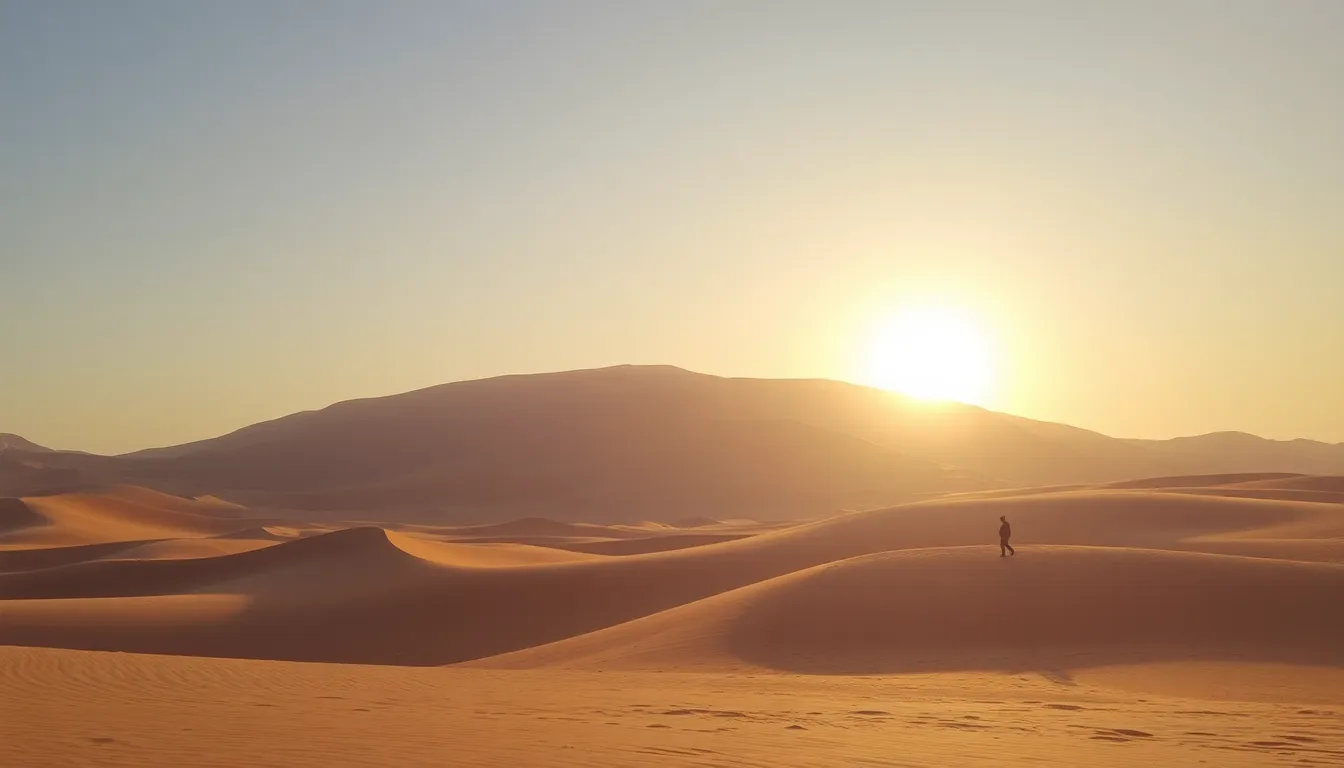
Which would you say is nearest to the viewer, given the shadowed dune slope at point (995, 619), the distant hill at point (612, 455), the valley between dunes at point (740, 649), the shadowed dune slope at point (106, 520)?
the valley between dunes at point (740, 649)

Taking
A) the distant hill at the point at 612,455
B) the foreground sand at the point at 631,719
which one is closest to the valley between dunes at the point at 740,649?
the foreground sand at the point at 631,719

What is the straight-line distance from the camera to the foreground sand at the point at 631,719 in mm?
8305

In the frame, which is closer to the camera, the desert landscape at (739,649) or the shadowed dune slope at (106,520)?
the desert landscape at (739,649)

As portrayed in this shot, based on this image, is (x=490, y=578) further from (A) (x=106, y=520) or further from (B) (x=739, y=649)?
(A) (x=106, y=520)

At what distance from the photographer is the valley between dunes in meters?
8.92

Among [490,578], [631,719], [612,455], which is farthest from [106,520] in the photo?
[612,455]

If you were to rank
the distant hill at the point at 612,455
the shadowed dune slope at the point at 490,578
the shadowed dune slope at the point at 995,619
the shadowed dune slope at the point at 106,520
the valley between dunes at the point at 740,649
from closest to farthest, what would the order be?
the valley between dunes at the point at 740,649, the shadowed dune slope at the point at 995,619, the shadowed dune slope at the point at 490,578, the shadowed dune slope at the point at 106,520, the distant hill at the point at 612,455

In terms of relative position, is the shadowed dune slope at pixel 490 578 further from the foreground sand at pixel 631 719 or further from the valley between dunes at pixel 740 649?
the foreground sand at pixel 631 719

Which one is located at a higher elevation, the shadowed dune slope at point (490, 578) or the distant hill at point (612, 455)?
the distant hill at point (612, 455)

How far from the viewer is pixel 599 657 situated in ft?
56.1

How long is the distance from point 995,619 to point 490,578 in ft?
47.6

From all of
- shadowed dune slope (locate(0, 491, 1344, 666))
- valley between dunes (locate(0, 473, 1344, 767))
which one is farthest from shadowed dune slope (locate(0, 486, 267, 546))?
valley between dunes (locate(0, 473, 1344, 767))

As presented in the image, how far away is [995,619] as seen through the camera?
1709 centimetres

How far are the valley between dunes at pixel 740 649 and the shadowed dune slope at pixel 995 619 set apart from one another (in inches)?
2.5
